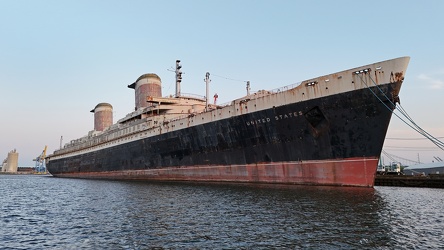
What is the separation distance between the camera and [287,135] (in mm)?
23516

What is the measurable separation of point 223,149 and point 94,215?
1559 cm

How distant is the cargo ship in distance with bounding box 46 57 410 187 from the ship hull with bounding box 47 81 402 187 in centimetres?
6

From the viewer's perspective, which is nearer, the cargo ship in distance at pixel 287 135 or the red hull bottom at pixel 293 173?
the cargo ship in distance at pixel 287 135

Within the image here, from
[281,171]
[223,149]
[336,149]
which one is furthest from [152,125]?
[336,149]

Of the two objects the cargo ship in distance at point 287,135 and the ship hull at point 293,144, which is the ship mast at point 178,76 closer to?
the cargo ship in distance at point 287,135

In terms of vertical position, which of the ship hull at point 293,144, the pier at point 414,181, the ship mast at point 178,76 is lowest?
the pier at point 414,181

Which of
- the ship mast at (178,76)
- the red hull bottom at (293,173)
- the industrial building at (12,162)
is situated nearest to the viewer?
the red hull bottom at (293,173)

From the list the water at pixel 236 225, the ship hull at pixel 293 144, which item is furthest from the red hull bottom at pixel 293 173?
the water at pixel 236 225

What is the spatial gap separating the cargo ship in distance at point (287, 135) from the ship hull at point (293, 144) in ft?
0.21

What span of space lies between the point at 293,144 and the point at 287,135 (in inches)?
33.8

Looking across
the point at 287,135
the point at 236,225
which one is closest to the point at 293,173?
the point at 287,135

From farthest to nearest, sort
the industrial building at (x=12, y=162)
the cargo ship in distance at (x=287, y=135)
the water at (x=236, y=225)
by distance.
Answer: the industrial building at (x=12, y=162) < the cargo ship in distance at (x=287, y=135) < the water at (x=236, y=225)

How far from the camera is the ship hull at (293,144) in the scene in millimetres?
20297

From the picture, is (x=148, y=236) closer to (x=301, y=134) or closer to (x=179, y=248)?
(x=179, y=248)
